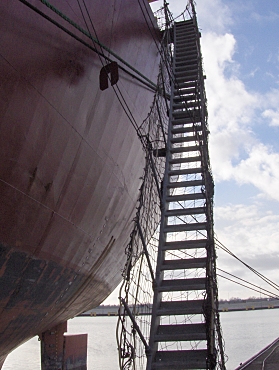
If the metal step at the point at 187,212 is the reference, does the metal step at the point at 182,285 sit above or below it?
below

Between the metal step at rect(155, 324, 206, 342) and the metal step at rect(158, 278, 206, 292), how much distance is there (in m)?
0.57

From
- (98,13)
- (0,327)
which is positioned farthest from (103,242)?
(98,13)

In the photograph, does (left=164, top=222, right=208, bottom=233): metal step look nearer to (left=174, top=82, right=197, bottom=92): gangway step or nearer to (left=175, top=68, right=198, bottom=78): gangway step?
(left=174, top=82, right=197, bottom=92): gangway step

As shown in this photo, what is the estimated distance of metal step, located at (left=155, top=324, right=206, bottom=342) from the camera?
5.35 metres

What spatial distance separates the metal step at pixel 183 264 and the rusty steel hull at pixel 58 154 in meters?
1.43

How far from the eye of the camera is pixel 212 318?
5.47 m

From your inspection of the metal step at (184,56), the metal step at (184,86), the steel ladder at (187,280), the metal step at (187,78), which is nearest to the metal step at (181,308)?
the steel ladder at (187,280)

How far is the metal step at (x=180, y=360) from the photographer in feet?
16.8

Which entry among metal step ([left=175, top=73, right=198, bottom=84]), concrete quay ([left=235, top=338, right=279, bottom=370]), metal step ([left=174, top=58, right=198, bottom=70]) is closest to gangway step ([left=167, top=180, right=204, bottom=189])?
metal step ([left=175, top=73, right=198, bottom=84])

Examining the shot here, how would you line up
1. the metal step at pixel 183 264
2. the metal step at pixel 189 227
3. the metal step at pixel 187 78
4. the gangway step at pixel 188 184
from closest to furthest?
the metal step at pixel 183 264
the metal step at pixel 189 227
the gangway step at pixel 188 184
the metal step at pixel 187 78

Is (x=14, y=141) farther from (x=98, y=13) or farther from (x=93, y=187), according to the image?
(x=98, y=13)

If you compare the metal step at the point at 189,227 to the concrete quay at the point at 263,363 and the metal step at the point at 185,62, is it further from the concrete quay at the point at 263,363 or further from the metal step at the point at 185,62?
the concrete quay at the point at 263,363

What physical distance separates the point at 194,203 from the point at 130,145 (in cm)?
173

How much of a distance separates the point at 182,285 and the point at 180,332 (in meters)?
0.71
